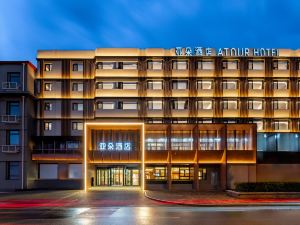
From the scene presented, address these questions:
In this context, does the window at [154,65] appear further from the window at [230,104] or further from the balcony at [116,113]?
the window at [230,104]

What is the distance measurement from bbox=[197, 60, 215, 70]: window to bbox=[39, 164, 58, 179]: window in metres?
25.3

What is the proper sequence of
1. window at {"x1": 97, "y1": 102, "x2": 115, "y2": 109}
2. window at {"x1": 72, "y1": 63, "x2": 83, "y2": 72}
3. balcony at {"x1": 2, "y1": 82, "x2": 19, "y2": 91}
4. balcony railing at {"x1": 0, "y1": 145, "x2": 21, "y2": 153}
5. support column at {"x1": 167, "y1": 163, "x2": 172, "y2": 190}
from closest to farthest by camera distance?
support column at {"x1": 167, "y1": 163, "x2": 172, "y2": 190}
balcony railing at {"x1": 0, "y1": 145, "x2": 21, "y2": 153}
balcony at {"x1": 2, "y1": 82, "x2": 19, "y2": 91}
window at {"x1": 97, "y1": 102, "x2": 115, "y2": 109}
window at {"x1": 72, "y1": 63, "x2": 83, "y2": 72}

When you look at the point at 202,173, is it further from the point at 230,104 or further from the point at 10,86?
the point at 10,86

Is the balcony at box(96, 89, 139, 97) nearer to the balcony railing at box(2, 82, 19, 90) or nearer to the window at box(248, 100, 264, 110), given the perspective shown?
the balcony railing at box(2, 82, 19, 90)

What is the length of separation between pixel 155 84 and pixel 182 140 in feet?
32.4

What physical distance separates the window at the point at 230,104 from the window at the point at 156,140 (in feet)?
36.3

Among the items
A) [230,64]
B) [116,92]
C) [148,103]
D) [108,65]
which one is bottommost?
[148,103]

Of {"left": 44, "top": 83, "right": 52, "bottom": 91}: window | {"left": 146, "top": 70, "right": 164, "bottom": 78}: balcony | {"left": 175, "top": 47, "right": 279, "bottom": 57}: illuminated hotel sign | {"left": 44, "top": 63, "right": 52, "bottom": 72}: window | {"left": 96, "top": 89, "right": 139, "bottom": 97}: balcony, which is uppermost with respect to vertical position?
{"left": 175, "top": 47, "right": 279, "bottom": 57}: illuminated hotel sign

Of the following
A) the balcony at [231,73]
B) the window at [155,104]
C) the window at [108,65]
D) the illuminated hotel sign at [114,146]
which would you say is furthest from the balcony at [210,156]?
the window at [108,65]

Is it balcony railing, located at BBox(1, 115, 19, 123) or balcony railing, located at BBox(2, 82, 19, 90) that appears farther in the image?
balcony railing, located at BBox(2, 82, 19, 90)

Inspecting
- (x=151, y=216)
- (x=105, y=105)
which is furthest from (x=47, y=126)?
(x=151, y=216)

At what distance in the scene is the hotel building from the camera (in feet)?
188

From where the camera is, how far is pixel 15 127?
54844 mm

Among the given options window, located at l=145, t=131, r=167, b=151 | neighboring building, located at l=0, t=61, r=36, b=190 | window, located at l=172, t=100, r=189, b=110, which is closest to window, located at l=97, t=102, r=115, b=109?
window, located at l=145, t=131, r=167, b=151
